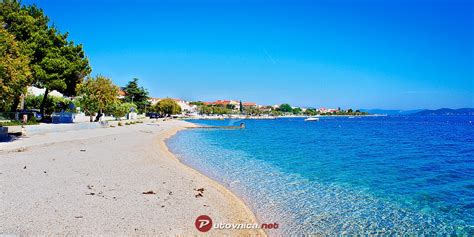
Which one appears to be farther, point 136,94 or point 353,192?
point 136,94

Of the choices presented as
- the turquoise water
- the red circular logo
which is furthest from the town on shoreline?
the red circular logo

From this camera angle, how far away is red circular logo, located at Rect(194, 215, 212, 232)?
7543mm

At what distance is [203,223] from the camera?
310 inches

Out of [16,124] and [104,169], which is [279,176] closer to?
[104,169]

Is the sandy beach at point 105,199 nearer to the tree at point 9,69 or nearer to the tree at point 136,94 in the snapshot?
the tree at point 9,69

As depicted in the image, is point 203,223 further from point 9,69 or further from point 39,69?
point 39,69

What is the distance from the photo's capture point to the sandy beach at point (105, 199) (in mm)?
7098

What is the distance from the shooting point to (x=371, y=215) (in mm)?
9500

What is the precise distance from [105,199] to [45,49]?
2687 cm

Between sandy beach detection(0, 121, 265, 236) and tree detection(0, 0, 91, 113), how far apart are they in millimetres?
16576

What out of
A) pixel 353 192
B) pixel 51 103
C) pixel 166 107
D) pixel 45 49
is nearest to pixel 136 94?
pixel 166 107

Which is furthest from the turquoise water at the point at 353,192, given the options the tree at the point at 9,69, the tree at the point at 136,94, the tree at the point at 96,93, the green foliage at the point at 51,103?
the tree at the point at 136,94

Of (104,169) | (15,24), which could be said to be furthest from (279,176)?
(15,24)

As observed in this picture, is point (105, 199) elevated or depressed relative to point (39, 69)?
depressed
